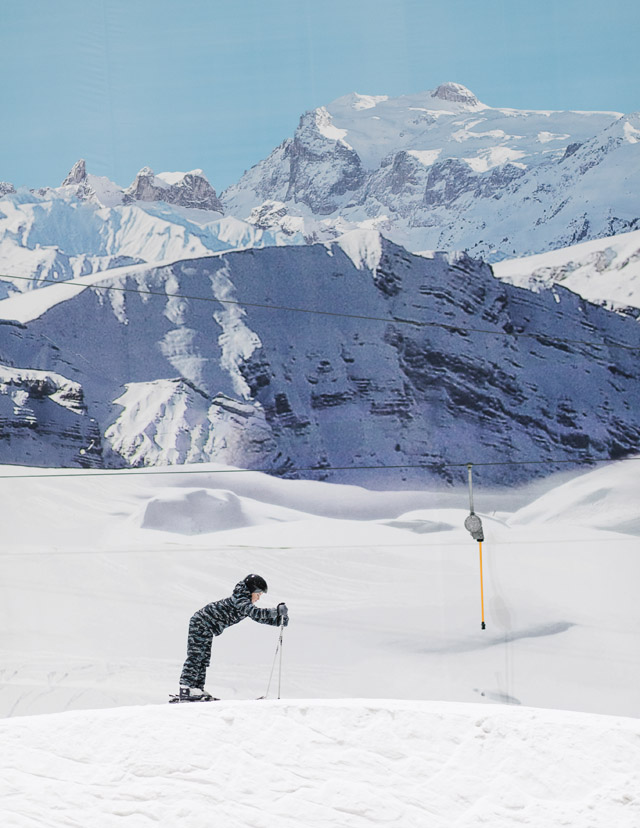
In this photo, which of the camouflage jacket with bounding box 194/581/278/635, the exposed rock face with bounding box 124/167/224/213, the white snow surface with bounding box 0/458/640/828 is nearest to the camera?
the camouflage jacket with bounding box 194/581/278/635

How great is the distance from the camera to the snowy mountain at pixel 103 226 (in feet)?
21.7

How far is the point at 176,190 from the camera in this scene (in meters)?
6.85

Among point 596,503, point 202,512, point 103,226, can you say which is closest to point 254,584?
point 202,512

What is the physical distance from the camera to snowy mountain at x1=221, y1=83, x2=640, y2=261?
679 centimetres

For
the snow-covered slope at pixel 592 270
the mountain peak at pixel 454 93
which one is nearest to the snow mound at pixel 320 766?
the snow-covered slope at pixel 592 270

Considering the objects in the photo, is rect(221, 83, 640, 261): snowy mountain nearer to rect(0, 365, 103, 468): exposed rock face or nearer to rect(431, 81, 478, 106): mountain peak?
rect(431, 81, 478, 106): mountain peak

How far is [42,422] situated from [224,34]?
3.08 metres

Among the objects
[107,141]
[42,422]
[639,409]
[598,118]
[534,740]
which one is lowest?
[534,740]

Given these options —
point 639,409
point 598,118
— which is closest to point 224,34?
point 598,118

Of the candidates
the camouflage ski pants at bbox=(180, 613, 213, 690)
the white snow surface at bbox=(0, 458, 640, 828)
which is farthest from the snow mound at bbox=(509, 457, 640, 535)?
the camouflage ski pants at bbox=(180, 613, 213, 690)

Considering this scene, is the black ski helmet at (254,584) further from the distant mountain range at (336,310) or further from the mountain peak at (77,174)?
the mountain peak at (77,174)

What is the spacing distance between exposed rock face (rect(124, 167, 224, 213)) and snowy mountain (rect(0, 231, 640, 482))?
438mm

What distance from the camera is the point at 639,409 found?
6.64 meters

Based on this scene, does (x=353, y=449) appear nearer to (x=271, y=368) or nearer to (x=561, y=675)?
(x=271, y=368)
